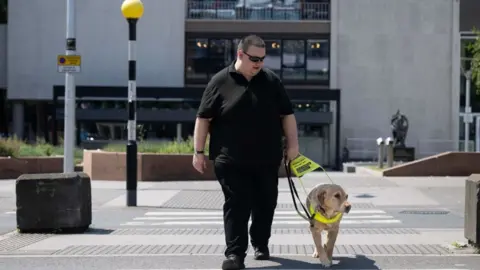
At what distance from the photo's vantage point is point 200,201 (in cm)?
1580

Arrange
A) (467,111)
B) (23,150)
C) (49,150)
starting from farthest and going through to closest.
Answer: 1. (467,111)
2. (49,150)
3. (23,150)

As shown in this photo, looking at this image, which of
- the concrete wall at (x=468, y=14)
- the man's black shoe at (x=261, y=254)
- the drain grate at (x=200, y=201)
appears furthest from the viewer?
the concrete wall at (x=468, y=14)

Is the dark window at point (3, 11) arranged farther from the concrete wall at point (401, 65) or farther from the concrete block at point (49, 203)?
the concrete block at point (49, 203)

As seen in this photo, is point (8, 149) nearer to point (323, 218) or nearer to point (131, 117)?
point (131, 117)

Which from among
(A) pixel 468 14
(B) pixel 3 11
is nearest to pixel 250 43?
(A) pixel 468 14

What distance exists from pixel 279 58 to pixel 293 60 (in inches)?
27.9

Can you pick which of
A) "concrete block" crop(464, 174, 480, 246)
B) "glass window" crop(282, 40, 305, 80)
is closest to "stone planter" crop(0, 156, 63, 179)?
"glass window" crop(282, 40, 305, 80)

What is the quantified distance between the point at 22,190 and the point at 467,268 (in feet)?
19.1

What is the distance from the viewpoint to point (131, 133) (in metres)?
14.0

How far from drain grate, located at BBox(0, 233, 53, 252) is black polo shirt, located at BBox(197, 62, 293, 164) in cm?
320

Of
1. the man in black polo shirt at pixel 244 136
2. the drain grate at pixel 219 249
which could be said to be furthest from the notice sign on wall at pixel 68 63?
the man in black polo shirt at pixel 244 136

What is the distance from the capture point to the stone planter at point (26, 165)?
21875 millimetres

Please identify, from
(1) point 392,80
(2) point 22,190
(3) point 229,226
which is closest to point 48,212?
(2) point 22,190

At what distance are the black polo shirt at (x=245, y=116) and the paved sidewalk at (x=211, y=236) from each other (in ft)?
3.68
